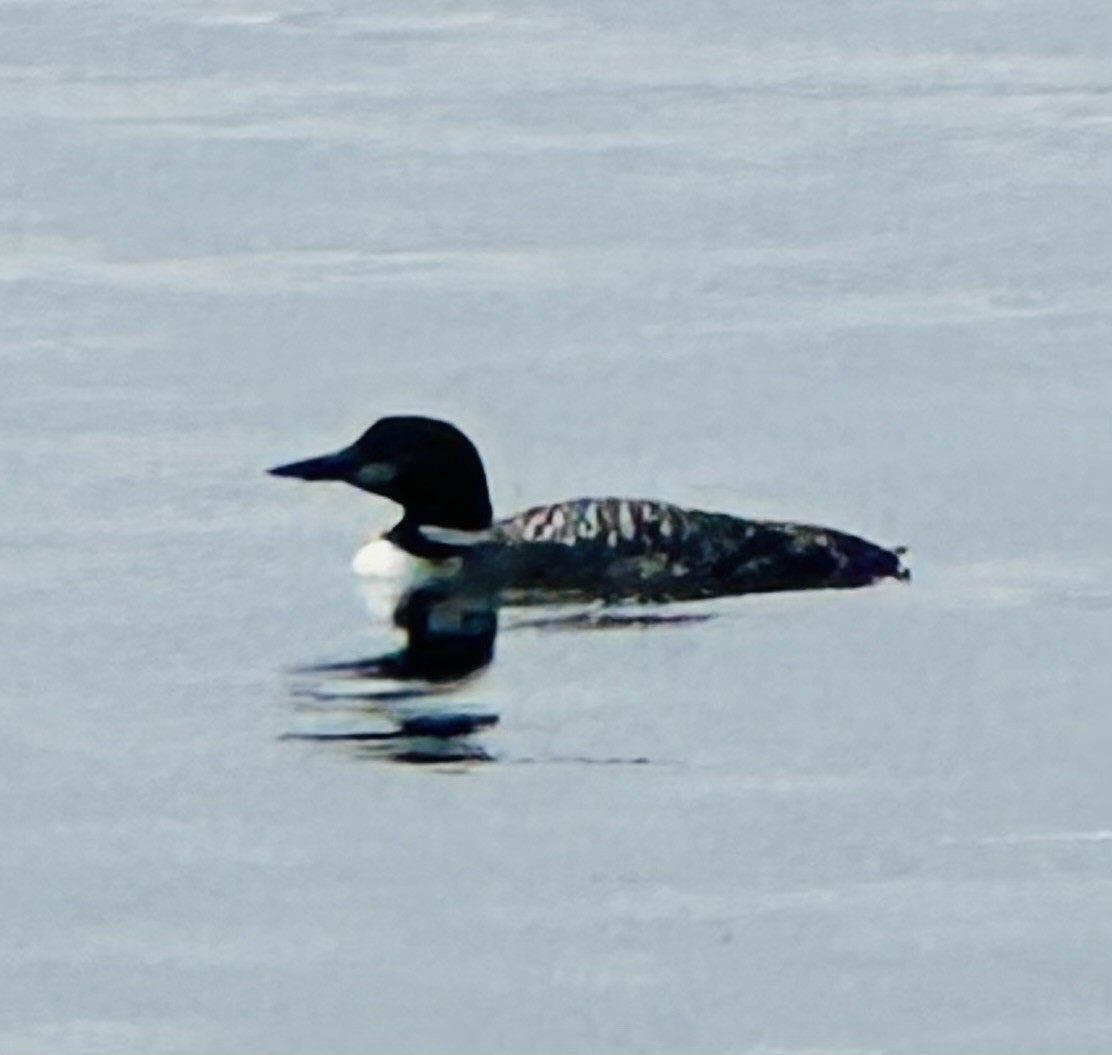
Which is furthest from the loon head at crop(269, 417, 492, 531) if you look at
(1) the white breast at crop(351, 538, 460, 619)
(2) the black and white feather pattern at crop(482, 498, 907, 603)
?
(2) the black and white feather pattern at crop(482, 498, 907, 603)

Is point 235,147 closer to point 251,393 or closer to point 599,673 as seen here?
point 251,393

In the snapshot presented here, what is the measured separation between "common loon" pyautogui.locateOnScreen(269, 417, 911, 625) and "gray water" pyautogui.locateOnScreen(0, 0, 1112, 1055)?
0.12m

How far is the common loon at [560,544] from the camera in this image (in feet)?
33.1

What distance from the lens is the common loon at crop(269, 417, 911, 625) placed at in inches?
398

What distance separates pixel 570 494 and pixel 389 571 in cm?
73

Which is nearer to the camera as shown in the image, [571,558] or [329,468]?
[571,558]

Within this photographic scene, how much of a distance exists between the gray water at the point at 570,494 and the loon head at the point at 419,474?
158mm

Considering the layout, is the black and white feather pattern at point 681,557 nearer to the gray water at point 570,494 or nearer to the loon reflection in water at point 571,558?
the loon reflection in water at point 571,558

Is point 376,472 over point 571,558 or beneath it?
over

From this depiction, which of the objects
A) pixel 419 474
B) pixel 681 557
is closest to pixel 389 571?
pixel 419 474

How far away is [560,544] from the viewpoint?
403 inches

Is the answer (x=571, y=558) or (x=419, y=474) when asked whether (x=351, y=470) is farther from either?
(x=571, y=558)

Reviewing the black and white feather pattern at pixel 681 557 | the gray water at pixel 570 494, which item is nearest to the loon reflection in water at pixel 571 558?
the black and white feather pattern at pixel 681 557

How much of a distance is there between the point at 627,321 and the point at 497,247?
1120 millimetres
